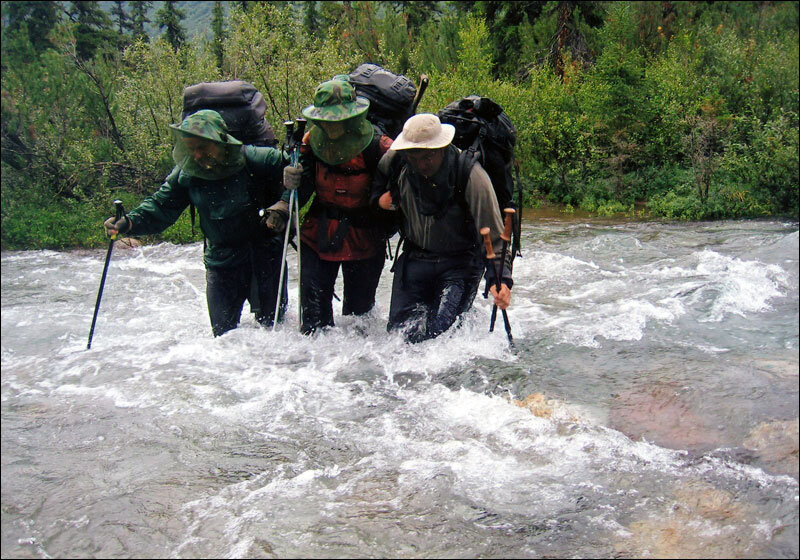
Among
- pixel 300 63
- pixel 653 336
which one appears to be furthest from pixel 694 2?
pixel 653 336

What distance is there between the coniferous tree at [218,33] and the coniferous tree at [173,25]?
2.56 feet

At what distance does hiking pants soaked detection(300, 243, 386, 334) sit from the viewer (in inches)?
245

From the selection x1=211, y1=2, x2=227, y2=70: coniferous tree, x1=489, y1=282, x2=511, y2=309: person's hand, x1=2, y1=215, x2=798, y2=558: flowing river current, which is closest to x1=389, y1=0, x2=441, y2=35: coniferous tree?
x1=211, y1=2, x2=227, y2=70: coniferous tree

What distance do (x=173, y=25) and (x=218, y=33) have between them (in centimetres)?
386

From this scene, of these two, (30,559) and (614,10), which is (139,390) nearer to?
(30,559)

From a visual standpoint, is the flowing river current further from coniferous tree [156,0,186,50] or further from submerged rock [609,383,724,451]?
coniferous tree [156,0,186,50]

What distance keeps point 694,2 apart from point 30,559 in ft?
59.0

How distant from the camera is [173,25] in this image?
50.1 feet

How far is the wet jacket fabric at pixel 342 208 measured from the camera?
19.1 feet

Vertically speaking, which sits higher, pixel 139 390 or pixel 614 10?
pixel 614 10

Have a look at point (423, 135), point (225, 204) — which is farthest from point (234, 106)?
point (423, 135)

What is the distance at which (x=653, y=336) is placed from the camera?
6340 millimetres

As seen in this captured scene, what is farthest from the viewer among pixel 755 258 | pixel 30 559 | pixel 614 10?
pixel 614 10

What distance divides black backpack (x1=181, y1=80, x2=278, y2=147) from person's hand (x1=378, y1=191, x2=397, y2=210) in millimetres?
1467
